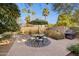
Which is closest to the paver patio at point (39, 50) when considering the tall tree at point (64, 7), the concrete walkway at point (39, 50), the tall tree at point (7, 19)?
the concrete walkway at point (39, 50)

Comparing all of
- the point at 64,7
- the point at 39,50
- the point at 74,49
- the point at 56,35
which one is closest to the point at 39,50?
the point at 39,50

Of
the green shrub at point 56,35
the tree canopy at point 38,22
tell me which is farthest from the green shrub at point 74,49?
the tree canopy at point 38,22

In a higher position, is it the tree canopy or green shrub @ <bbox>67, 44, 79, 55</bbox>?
the tree canopy

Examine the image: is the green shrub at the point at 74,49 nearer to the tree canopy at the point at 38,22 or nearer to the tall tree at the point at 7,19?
the tree canopy at the point at 38,22

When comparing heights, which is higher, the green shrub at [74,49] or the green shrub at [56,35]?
the green shrub at [56,35]

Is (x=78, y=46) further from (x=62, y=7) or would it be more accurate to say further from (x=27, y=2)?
(x=27, y=2)

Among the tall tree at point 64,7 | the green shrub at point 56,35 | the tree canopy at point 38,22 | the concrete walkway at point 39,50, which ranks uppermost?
the tall tree at point 64,7

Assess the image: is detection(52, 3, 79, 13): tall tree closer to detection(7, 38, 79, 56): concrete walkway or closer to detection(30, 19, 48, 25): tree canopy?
detection(30, 19, 48, 25): tree canopy

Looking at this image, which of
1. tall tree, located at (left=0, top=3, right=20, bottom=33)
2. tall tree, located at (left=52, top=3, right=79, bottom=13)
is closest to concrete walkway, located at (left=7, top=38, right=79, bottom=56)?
tall tree, located at (left=0, top=3, right=20, bottom=33)

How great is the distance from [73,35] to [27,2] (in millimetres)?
590

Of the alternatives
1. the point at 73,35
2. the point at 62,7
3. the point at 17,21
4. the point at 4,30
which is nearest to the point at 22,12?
the point at 17,21

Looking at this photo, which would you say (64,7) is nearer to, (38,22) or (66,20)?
(66,20)

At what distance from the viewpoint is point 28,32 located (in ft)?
7.80

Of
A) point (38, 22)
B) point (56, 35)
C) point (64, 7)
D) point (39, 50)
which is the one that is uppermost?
point (64, 7)
